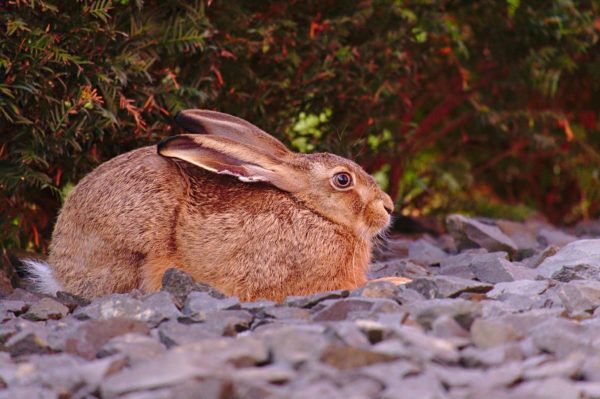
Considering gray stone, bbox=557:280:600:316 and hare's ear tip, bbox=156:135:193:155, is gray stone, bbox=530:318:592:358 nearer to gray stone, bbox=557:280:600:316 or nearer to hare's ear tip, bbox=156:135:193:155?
gray stone, bbox=557:280:600:316

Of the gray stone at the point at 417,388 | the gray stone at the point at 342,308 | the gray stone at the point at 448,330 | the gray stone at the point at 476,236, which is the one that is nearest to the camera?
the gray stone at the point at 417,388

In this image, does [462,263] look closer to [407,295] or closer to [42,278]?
[407,295]

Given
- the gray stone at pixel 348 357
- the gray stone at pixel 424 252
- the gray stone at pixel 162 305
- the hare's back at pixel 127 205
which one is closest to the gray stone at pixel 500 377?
the gray stone at pixel 348 357

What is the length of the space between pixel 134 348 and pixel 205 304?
0.82 metres

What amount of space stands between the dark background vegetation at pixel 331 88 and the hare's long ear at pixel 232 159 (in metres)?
0.65

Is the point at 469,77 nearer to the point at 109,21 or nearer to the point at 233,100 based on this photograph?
the point at 233,100

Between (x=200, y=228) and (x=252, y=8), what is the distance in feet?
6.86

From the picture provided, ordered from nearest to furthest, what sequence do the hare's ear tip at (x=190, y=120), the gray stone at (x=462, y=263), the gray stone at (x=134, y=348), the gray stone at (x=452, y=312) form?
the gray stone at (x=134, y=348) < the gray stone at (x=452, y=312) < the hare's ear tip at (x=190, y=120) < the gray stone at (x=462, y=263)

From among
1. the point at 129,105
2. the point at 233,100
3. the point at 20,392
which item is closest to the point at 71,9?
the point at 129,105

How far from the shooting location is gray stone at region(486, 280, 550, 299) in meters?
4.67

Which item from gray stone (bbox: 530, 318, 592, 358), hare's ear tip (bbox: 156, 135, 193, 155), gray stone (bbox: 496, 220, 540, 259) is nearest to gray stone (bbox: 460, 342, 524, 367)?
gray stone (bbox: 530, 318, 592, 358)

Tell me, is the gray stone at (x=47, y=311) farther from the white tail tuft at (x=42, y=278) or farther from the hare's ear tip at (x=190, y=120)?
the hare's ear tip at (x=190, y=120)

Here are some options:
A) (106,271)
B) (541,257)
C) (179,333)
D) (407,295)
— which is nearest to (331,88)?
(541,257)

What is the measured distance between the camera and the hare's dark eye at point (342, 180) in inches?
208
